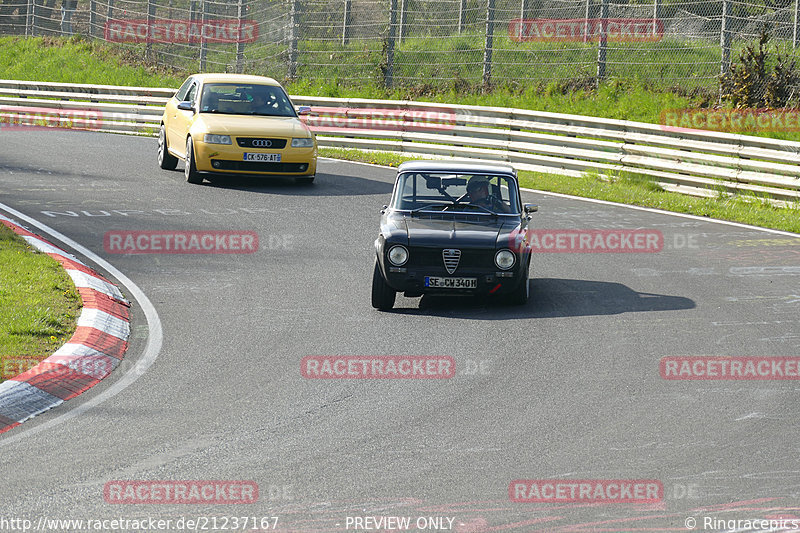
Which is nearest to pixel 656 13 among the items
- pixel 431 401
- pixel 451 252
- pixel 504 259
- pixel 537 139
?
pixel 537 139

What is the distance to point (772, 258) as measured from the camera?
1391cm

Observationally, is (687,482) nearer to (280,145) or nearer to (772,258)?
(772,258)

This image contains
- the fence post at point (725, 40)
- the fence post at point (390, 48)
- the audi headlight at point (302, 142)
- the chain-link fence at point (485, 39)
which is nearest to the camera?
the audi headlight at point (302, 142)

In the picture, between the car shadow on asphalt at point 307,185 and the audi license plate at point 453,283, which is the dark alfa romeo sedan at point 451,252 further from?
the car shadow on asphalt at point 307,185

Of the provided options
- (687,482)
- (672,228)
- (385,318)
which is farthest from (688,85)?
(687,482)

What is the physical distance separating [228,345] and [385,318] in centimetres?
175

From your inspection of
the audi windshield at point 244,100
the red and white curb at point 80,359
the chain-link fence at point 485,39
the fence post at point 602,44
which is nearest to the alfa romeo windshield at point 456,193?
the red and white curb at point 80,359

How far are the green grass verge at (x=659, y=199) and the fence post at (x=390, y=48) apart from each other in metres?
7.90

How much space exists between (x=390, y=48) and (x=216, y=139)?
10838 mm

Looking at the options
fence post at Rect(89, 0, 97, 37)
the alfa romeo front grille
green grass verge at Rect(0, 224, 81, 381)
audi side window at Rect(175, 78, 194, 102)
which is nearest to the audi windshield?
audi side window at Rect(175, 78, 194, 102)

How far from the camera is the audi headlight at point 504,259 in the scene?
35.2 ft

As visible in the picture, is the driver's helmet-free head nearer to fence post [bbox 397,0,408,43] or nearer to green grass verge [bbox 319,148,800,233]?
green grass verge [bbox 319,148,800,233]

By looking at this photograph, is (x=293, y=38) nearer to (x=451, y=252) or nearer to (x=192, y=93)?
(x=192, y=93)

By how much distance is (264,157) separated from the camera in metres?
18.2
